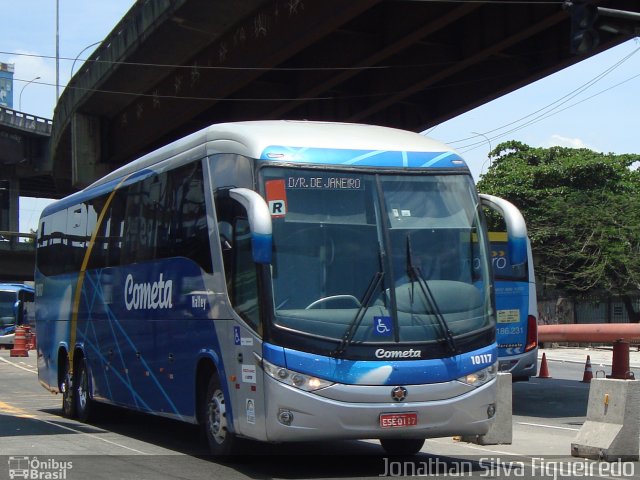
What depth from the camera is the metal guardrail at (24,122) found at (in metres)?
65.6

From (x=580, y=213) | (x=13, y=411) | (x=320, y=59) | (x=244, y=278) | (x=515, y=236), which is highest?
(x=320, y=59)

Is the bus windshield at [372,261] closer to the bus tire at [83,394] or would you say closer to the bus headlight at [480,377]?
the bus headlight at [480,377]

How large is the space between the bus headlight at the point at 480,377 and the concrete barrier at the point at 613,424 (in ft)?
5.56

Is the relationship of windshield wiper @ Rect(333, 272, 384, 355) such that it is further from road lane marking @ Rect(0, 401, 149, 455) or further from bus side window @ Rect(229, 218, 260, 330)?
road lane marking @ Rect(0, 401, 149, 455)

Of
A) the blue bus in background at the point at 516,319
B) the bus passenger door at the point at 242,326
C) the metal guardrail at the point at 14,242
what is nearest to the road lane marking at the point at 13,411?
the bus passenger door at the point at 242,326

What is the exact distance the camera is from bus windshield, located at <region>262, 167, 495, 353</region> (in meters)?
9.62

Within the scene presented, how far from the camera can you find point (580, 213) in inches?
1817

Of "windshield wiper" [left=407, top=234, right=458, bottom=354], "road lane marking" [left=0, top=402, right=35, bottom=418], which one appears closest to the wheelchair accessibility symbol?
"windshield wiper" [left=407, top=234, right=458, bottom=354]

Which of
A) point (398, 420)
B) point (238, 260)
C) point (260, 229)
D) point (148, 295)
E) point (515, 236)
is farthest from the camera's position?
point (148, 295)

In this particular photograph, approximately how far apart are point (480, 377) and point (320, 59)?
15413 mm

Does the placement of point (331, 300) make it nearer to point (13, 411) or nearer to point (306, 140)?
point (306, 140)

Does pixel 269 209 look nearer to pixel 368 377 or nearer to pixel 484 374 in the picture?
pixel 368 377

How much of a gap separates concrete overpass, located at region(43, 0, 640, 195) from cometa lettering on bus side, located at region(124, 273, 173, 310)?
8799 mm

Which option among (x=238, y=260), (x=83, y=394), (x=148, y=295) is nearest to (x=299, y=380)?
(x=238, y=260)
